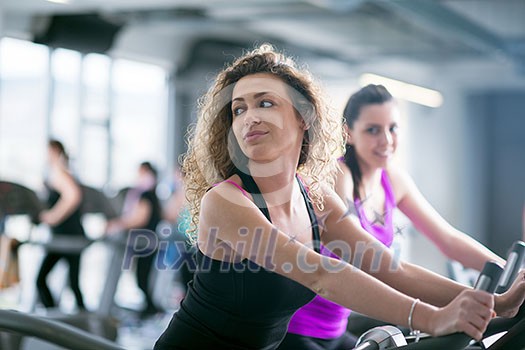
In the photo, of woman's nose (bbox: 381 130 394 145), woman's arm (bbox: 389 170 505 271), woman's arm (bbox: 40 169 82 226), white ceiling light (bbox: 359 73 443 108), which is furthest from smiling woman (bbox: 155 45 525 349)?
white ceiling light (bbox: 359 73 443 108)

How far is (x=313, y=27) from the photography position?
1102 centimetres

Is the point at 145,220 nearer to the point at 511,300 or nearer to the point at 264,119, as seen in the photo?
the point at 264,119

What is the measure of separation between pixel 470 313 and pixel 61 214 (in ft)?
19.6

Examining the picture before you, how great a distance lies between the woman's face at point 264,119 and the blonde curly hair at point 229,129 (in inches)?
1.1

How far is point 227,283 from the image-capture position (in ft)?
4.99

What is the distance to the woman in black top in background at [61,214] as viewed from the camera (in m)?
6.83

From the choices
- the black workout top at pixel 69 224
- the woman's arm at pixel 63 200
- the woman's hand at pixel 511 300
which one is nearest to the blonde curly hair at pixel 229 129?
the woman's hand at pixel 511 300

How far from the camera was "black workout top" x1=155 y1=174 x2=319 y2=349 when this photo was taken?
4.95ft

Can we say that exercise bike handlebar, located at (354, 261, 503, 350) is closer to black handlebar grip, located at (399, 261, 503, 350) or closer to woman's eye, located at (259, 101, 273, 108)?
black handlebar grip, located at (399, 261, 503, 350)

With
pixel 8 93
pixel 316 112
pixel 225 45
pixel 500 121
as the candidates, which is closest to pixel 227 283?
pixel 316 112

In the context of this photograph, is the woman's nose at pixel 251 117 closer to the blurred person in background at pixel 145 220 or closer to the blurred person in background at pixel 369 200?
the blurred person in background at pixel 369 200

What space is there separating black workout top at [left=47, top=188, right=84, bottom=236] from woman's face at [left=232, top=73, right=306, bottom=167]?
18.1 ft

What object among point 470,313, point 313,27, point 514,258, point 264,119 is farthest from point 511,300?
point 313,27

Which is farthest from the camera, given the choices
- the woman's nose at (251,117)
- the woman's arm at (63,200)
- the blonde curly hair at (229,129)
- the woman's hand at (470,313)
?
the woman's arm at (63,200)
